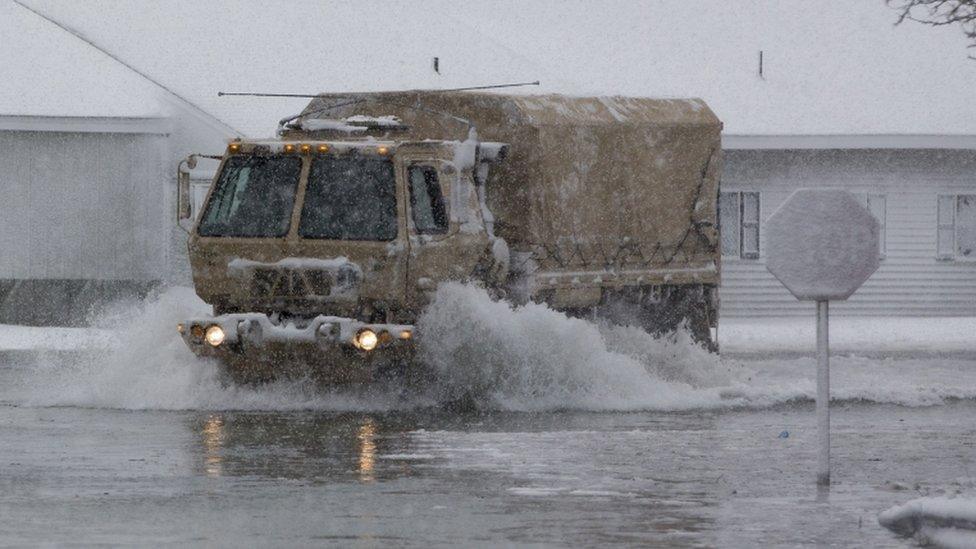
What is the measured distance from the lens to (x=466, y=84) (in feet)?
113

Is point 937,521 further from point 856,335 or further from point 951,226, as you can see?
point 951,226

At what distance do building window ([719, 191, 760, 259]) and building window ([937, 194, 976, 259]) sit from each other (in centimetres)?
324

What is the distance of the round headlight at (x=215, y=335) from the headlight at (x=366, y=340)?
3.71ft

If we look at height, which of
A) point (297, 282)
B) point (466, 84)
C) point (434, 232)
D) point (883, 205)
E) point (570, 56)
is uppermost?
point (570, 56)

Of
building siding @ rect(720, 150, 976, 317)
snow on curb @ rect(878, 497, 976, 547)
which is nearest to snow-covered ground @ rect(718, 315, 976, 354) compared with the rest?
building siding @ rect(720, 150, 976, 317)

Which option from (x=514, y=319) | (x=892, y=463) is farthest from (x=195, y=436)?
(x=892, y=463)

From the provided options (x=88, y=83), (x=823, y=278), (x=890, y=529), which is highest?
(x=88, y=83)

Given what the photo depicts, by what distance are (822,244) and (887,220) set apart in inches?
976

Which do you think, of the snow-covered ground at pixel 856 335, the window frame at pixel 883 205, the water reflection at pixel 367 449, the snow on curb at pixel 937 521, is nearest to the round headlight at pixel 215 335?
the water reflection at pixel 367 449

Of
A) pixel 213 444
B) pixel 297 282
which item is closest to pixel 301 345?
pixel 297 282

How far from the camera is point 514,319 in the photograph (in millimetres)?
18484

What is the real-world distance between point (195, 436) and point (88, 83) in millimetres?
17577

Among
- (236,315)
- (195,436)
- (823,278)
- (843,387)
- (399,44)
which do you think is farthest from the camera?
(399,44)

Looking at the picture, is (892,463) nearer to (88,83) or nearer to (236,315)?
(236,315)
